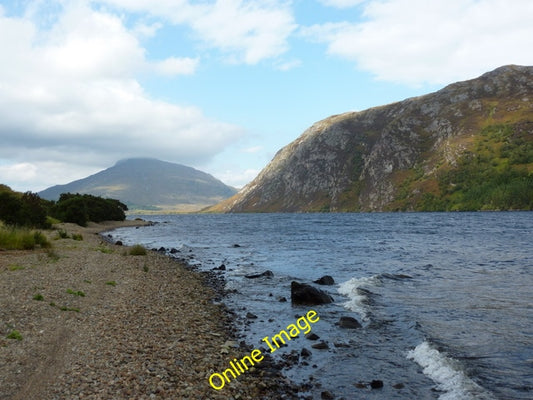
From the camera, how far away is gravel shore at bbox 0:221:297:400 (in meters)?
11.4

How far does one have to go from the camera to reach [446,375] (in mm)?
14016

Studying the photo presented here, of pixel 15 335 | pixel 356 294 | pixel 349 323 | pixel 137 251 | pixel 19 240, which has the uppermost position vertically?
pixel 19 240

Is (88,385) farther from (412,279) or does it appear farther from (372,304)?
(412,279)

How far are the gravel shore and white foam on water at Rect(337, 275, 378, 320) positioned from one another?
8.02 meters

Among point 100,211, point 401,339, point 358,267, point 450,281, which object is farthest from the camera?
point 100,211

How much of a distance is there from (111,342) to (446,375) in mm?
12472

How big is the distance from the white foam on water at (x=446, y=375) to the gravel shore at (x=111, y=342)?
5.23 metres

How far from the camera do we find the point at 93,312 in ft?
63.0

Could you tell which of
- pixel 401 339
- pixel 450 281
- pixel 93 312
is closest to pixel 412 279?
pixel 450 281

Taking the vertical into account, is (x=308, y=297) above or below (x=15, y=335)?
below

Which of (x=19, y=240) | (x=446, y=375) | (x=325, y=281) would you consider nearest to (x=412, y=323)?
(x=446, y=375)

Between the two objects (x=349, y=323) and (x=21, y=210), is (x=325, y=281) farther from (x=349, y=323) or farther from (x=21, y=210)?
(x=21, y=210)

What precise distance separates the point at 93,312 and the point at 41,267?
11541 millimetres

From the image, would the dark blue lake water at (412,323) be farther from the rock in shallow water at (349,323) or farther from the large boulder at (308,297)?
the large boulder at (308,297)
